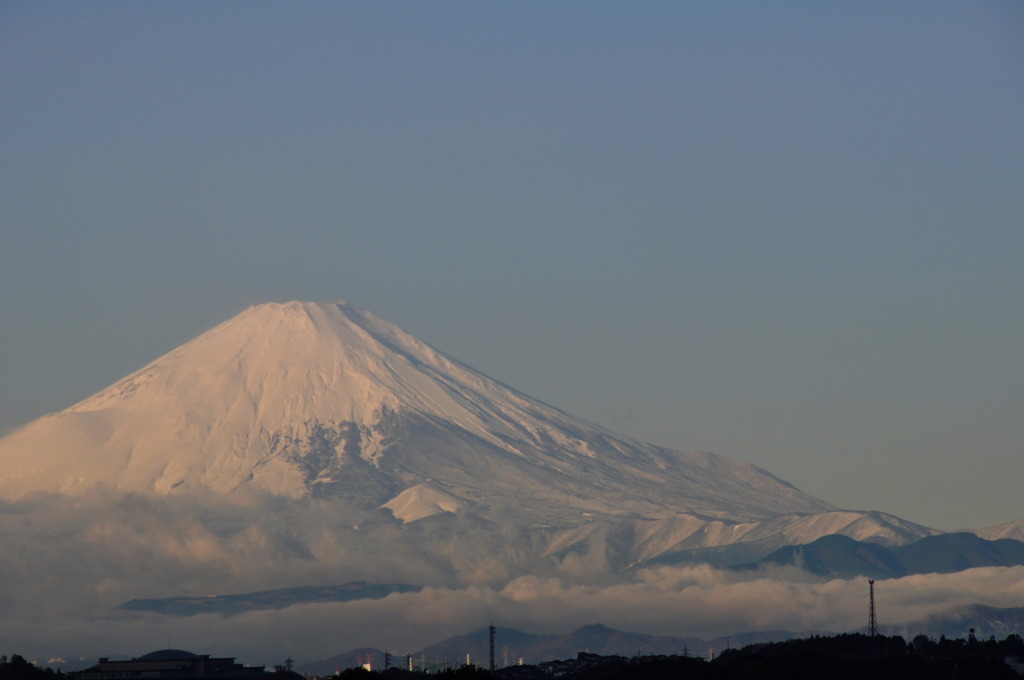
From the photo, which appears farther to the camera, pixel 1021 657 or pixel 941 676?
pixel 1021 657

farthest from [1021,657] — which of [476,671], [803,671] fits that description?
[476,671]

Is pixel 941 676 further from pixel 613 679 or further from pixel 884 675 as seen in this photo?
pixel 613 679

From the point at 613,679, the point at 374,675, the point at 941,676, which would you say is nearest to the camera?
the point at 941,676

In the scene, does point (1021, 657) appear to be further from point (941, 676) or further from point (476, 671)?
point (476, 671)

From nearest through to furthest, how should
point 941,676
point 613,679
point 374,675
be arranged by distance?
1. point 941,676
2. point 374,675
3. point 613,679

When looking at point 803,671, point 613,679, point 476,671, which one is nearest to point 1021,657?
point 803,671

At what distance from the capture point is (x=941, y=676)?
157 meters

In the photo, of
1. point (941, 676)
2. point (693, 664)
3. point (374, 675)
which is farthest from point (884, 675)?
point (374, 675)

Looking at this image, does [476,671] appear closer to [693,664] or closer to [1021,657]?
[693,664]

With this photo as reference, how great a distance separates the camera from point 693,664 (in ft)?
614

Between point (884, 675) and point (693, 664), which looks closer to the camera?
point (884, 675)

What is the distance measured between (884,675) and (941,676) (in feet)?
23.3

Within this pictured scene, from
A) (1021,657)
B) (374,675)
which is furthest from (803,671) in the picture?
(374,675)

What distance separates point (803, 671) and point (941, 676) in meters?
19.2
